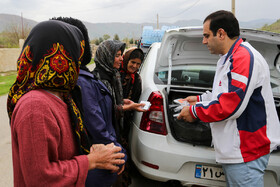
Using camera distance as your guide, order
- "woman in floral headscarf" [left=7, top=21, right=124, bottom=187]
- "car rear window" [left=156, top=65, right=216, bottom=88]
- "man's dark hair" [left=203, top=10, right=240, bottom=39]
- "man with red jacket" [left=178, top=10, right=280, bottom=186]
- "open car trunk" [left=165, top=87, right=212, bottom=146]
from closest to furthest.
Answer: "woman in floral headscarf" [left=7, top=21, right=124, bottom=187] → "man with red jacket" [left=178, top=10, right=280, bottom=186] → "man's dark hair" [left=203, top=10, right=240, bottom=39] → "open car trunk" [left=165, top=87, right=212, bottom=146] → "car rear window" [left=156, top=65, right=216, bottom=88]

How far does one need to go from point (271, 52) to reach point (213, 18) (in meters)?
1.44

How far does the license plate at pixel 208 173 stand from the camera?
6.04ft

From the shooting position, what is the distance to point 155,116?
1.96m

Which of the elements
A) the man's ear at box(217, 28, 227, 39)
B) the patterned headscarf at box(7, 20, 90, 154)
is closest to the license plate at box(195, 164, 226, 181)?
the man's ear at box(217, 28, 227, 39)

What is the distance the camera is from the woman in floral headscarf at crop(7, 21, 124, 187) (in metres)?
0.83

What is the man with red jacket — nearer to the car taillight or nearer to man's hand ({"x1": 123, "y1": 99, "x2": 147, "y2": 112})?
the car taillight

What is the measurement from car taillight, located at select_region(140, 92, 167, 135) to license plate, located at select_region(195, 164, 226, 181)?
1.39 feet

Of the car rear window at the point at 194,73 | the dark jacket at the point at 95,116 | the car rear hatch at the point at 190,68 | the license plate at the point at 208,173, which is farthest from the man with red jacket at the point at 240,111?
the car rear window at the point at 194,73

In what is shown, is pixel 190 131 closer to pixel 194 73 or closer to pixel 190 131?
pixel 190 131

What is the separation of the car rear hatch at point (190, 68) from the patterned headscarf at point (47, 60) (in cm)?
Answer: 118

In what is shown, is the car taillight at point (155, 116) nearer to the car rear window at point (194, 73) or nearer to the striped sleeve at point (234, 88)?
the striped sleeve at point (234, 88)

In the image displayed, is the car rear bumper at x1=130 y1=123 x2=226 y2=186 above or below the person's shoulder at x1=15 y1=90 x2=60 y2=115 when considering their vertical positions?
below

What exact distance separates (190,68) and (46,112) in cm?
254

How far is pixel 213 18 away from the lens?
5.34ft
